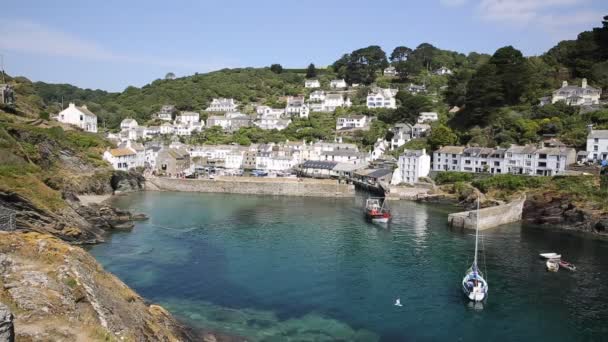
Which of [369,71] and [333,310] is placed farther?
[369,71]

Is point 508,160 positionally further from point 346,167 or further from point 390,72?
point 390,72

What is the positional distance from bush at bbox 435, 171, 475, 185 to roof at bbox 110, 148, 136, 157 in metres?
37.5

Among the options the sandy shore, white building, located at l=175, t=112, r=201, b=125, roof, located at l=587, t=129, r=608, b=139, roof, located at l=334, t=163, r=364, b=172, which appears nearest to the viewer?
Result: the sandy shore

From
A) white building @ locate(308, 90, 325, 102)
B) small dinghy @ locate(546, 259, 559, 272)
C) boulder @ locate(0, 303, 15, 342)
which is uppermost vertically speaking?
white building @ locate(308, 90, 325, 102)

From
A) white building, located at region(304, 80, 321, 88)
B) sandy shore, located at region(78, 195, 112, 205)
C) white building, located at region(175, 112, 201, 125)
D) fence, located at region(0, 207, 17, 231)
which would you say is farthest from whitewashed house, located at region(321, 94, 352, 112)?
fence, located at region(0, 207, 17, 231)

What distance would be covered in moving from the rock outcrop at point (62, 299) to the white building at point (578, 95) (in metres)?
55.8

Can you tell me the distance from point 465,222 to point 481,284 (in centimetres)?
1412

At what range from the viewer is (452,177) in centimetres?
4897

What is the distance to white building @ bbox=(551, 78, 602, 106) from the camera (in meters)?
54.8

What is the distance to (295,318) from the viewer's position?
18922 mm

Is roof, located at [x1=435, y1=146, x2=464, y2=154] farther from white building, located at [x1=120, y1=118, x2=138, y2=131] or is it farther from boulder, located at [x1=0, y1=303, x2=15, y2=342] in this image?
white building, located at [x1=120, y1=118, x2=138, y2=131]

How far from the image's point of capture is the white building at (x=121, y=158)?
54594 mm

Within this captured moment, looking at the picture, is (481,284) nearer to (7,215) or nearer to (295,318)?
(295,318)

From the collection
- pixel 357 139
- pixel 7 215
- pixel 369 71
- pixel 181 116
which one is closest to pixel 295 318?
pixel 7 215
